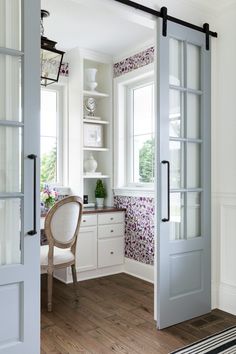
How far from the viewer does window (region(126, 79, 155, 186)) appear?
4.10m

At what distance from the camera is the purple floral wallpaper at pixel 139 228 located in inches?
154

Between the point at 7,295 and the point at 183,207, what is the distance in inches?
61.7

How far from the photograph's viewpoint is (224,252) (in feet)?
10.00

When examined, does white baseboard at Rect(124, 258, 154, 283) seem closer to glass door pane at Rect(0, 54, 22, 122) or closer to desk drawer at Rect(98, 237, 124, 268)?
desk drawer at Rect(98, 237, 124, 268)

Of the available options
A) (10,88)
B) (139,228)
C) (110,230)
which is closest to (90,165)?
(110,230)

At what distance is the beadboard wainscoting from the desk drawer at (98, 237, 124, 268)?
4.69 ft

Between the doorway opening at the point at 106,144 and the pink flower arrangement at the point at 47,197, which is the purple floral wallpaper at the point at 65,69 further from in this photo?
the pink flower arrangement at the point at 47,197

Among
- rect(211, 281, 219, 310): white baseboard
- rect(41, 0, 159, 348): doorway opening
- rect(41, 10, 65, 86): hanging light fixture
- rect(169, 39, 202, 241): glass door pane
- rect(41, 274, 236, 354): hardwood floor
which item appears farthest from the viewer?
rect(41, 0, 159, 348): doorway opening

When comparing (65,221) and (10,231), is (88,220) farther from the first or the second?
(10,231)

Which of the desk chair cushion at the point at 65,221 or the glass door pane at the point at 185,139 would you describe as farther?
the desk chair cushion at the point at 65,221

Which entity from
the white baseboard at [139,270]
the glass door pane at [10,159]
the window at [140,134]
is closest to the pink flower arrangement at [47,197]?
the window at [140,134]

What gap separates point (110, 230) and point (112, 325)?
150 centimetres

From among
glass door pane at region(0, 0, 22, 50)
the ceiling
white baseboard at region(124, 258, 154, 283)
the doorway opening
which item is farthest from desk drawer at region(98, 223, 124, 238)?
glass door pane at region(0, 0, 22, 50)

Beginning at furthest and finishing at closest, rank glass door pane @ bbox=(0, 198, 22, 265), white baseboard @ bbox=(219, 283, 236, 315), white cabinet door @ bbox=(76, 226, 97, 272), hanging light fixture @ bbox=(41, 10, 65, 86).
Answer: white cabinet door @ bbox=(76, 226, 97, 272), white baseboard @ bbox=(219, 283, 236, 315), hanging light fixture @ bbox=(41, 10, 65, 86), glass door pane @ bbox=(0, 198, 22, 265)
